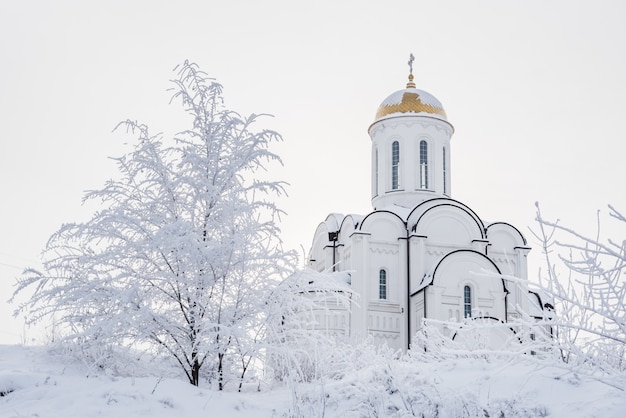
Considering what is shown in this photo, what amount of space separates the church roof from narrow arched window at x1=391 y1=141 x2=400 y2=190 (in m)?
1.14

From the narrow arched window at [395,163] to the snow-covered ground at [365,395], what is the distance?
16.7 meters

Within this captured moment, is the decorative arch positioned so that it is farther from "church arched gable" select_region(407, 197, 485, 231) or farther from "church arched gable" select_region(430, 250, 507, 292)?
"church arched gable" select_region(430, 250, 507, 292)

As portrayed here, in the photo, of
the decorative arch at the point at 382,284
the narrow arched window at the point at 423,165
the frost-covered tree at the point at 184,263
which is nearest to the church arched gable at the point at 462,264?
the decorative arch at the point at 382,284

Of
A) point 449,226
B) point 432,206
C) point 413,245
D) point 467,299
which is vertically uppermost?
point 432,206

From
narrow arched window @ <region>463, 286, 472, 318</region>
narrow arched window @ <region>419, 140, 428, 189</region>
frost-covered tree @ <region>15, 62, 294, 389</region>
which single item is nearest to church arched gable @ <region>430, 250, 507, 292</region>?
narrow arched window @ <region>463, 286, 472, 318</region>

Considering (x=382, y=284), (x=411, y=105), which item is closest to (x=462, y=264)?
(x=382, y=284)

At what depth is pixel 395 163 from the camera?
25.0 meters

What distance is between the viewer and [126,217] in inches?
351

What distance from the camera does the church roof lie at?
2523cm

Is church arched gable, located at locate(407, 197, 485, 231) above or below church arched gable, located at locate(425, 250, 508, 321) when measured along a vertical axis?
above

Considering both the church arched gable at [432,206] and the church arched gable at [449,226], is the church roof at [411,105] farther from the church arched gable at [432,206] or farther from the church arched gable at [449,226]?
the church arched gable at [449,226]

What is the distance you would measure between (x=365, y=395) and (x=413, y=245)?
1530 cm

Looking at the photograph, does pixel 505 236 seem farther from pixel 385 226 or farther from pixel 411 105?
pixel 411 105

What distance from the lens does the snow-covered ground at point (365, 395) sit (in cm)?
658
